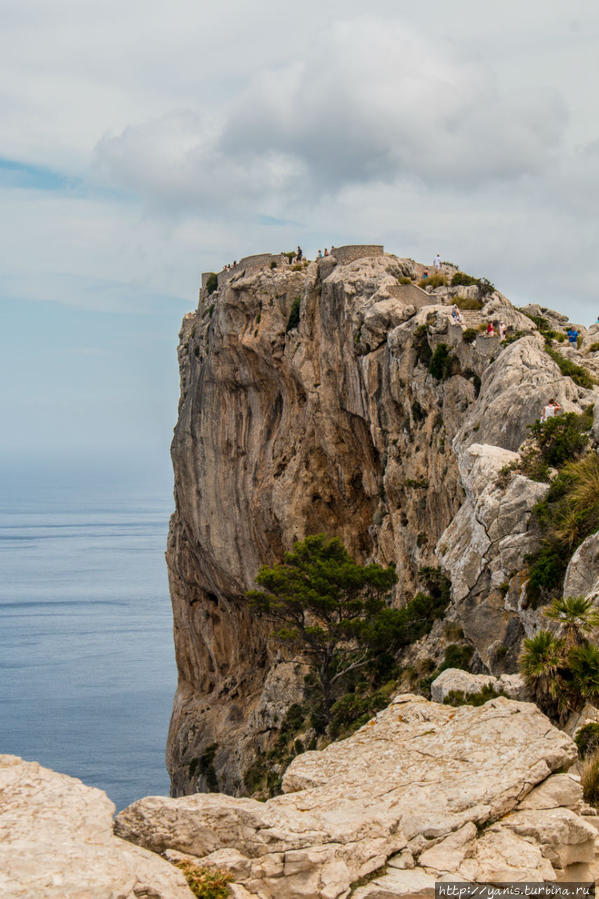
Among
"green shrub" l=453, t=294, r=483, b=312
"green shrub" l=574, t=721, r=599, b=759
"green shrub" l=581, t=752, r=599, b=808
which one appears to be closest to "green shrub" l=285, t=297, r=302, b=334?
"green shrub" l=453, t=294, r=483, b=312

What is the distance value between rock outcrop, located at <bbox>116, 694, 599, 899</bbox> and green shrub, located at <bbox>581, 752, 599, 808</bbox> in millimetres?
441

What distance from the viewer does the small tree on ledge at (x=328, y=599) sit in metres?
30.1

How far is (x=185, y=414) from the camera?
5309 cm

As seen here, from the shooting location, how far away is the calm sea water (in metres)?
73.2

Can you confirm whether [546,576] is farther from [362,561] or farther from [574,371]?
[362,561]

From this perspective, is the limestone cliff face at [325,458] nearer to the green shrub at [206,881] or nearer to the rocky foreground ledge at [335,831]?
the rocky foreground ledge at [335,831]

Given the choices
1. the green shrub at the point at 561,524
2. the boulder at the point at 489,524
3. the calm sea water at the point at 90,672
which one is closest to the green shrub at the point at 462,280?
the boulder at the point at 489,524

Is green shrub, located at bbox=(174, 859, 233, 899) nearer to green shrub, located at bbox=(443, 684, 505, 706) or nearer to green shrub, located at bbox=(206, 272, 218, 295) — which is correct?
green shrub, located at bbox=(443, 684, 505, 706)

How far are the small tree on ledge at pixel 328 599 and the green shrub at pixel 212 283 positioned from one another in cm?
2160

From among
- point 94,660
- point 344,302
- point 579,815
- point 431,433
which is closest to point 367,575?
point 431,433

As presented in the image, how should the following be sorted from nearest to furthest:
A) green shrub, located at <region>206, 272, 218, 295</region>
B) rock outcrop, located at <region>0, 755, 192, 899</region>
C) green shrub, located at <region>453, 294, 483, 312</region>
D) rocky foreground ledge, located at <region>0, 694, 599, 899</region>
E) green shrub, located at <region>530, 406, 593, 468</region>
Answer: rock outcrop, located at <region>0, 755, 192, 899</region> < rocky foreground ledge, located at <region>0, 694, 599, 899</region> < green shrub, located at <region>530, 406, 593, 468</region> < green shrub, located at <region>453, 294, 483, 312</region> < green shrub, located at <region>206, 272, 218, 295</region>

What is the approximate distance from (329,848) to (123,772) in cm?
6621

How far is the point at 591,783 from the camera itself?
427 inches

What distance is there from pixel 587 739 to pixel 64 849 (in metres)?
6.77
